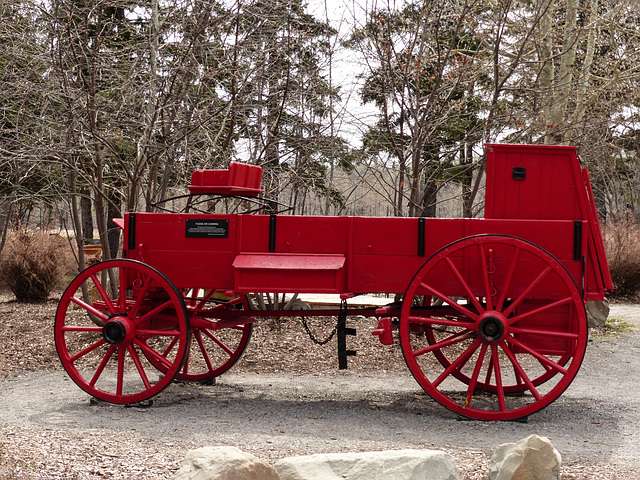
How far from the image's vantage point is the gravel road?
3854mm

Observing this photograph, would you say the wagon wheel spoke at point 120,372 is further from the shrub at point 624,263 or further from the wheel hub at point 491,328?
the shrub at point 624,263

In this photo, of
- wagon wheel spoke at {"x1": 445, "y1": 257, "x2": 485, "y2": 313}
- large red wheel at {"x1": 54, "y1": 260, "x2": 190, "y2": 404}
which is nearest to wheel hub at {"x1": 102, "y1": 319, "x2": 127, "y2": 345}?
large red wheel at {"x1": 54, "y1": 260, "x2": 190, "y2": 404}

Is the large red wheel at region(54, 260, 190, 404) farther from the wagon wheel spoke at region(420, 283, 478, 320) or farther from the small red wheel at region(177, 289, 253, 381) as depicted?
the wagon wheel spoke at region(420, 283, 478, 320)

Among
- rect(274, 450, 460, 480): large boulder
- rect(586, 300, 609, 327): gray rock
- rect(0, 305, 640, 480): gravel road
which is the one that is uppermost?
rect(586, 300, 609, 327): gray rock

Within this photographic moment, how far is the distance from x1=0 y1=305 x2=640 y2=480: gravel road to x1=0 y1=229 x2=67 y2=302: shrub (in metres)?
5.53

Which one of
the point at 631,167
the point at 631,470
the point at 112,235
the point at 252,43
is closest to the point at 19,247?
the point at 112,235

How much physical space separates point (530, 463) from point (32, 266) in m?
10.2

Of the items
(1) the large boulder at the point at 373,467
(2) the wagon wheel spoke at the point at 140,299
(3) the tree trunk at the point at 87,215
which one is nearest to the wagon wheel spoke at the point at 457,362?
(1) the large boulder at the point at 373,467

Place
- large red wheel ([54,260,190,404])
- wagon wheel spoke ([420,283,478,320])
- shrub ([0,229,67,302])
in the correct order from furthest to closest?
shrub ([0,229,67,302]) → large red wheel ([54,260,190,404]) → wagon wheel spoke ([420,283,478,320])

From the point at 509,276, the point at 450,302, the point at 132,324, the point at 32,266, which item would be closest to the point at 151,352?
the point at 132,324

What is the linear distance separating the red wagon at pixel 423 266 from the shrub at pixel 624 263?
30.9 ft

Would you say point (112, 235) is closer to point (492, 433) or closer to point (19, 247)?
point (19, 247)

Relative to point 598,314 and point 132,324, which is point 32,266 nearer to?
point 132,324

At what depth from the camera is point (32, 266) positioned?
38.7 feet
